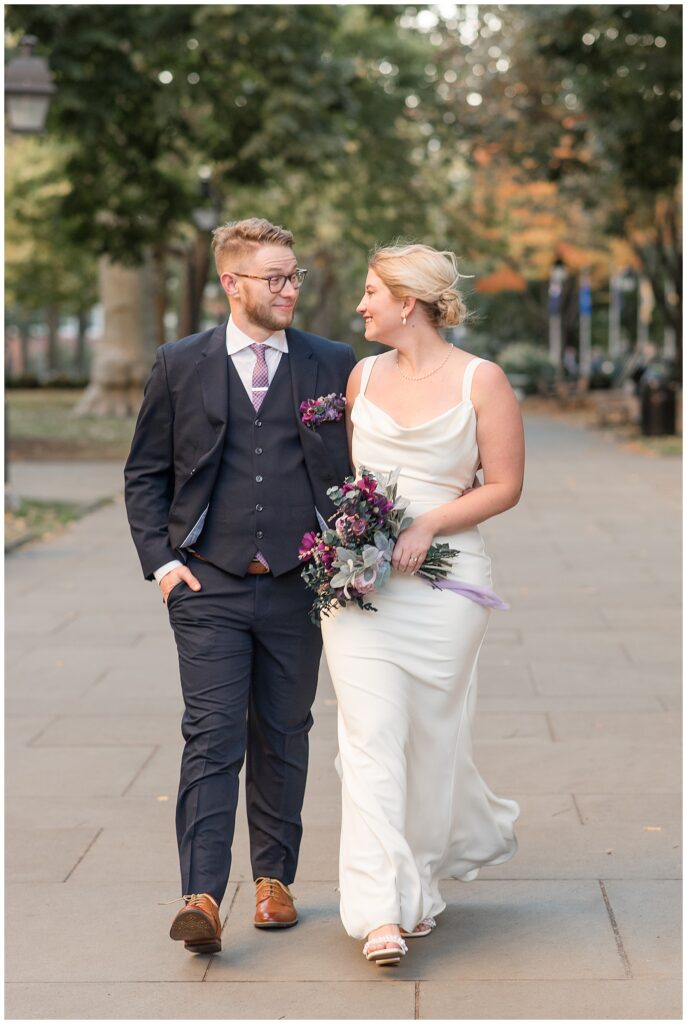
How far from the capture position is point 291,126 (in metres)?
20.9

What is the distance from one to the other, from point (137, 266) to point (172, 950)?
23599 millimetres

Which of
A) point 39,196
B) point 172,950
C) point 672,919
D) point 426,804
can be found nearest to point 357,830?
point 426,804

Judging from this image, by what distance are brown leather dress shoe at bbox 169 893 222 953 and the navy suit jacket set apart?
0.92 m

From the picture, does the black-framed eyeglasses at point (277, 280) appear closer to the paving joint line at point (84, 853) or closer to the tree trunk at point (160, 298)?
the paving joint line at point (84, 853)

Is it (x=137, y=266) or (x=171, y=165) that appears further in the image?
(x=171, y=165)

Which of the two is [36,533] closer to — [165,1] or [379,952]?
[165,1]

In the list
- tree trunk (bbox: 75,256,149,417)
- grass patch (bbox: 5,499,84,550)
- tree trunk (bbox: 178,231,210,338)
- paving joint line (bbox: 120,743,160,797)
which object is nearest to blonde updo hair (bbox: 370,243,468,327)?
paving joint line (bbox: 120,743,160,797)

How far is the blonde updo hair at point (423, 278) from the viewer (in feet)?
13.9

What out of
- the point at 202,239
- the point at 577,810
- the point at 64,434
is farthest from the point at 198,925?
the point at 202,239

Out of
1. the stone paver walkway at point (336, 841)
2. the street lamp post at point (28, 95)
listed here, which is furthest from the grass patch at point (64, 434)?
the stone paver walkway at point (336, 841)

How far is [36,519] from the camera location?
14.9m

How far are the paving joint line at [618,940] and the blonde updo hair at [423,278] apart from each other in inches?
69.5

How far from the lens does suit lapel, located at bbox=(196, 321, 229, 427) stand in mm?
4362

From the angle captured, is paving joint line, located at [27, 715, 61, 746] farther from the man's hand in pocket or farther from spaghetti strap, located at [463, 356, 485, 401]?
spaghetti strap, located at [463, 356, 485, 401]
